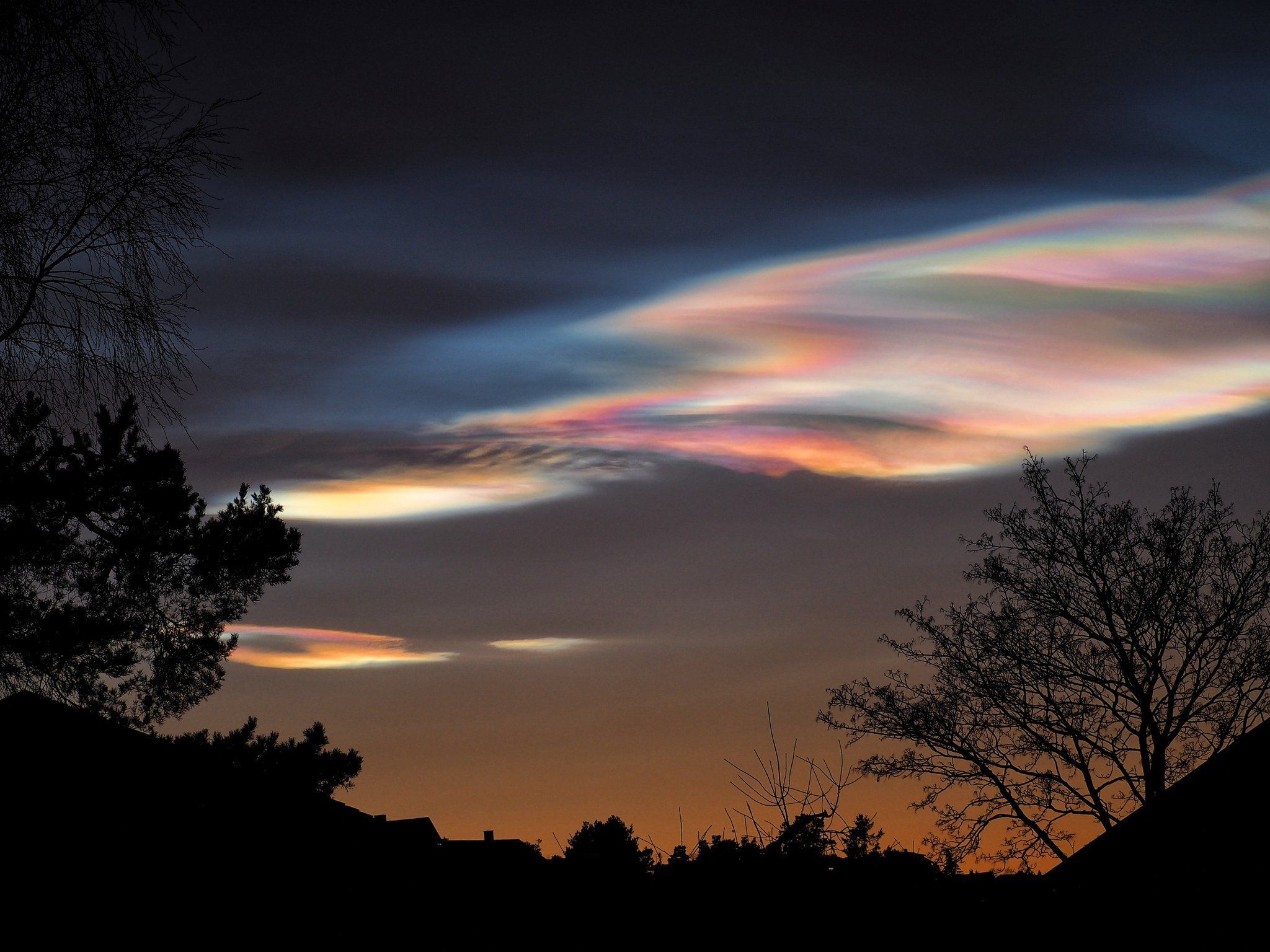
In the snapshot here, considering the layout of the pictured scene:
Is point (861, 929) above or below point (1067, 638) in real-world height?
below

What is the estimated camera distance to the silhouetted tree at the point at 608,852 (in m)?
6.64

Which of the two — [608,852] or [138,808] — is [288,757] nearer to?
[138,808]

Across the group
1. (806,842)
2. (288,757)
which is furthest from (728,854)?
(288,757)

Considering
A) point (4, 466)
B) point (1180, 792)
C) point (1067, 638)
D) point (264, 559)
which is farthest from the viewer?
point (1067, 638)

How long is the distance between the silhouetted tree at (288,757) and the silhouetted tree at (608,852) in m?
14.1

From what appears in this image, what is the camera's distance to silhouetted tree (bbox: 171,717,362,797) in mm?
20859

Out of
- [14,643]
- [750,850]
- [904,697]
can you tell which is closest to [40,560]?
[14,643]

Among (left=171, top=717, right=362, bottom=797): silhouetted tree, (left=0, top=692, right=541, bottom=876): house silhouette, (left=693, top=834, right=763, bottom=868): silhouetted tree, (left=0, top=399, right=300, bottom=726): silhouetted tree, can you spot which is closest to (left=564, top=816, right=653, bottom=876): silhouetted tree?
(left=693, top=834, right=763, bottom=868): silhouetted tree

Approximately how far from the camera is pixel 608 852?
6797mm

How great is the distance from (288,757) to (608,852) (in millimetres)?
17183

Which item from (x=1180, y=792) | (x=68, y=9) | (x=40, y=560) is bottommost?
(x=1180, y=792)

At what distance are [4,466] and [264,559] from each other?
21.4 feet

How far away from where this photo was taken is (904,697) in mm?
24141

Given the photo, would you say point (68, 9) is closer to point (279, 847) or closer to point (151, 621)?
point (279, 847)
